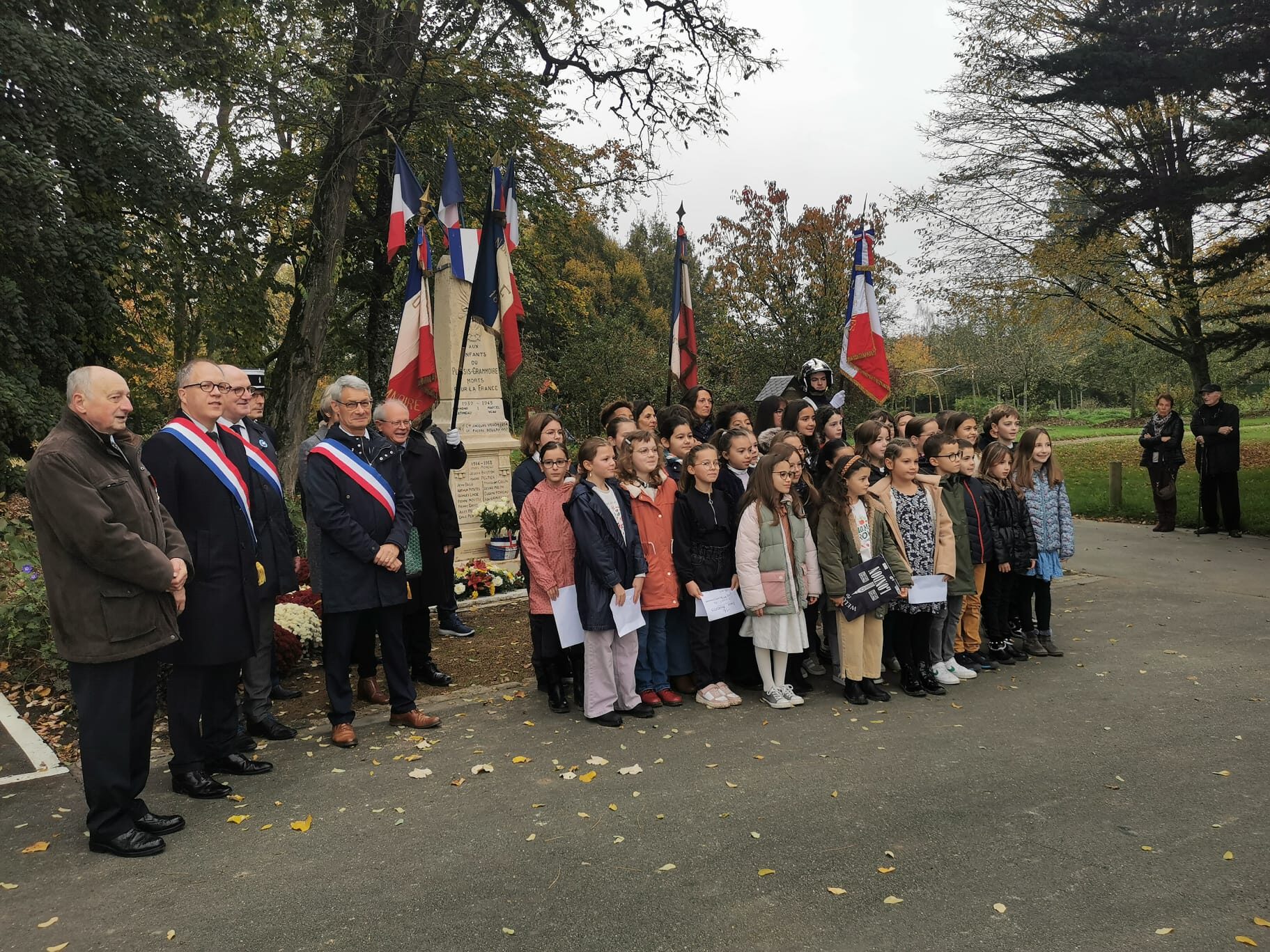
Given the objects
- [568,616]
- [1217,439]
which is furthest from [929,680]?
[1217,439]

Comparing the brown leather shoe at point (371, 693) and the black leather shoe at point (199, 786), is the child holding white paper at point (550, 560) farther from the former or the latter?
the black leather shoe at point (199, 786)

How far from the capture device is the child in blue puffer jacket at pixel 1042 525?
21.6 feet

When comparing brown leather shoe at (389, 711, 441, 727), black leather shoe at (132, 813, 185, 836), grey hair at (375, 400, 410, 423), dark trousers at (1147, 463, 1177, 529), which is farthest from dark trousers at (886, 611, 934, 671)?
dark trousers at (1147, 463, 1177, 529)

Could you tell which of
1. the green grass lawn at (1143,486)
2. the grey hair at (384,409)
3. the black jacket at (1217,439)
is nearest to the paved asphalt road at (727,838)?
the grey hair at (384,409)

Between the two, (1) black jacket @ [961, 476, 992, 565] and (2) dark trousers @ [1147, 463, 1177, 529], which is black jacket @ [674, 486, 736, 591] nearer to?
(1) black jacket @ [961, 476, 992, 565]

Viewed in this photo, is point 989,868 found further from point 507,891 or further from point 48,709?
point 48,709

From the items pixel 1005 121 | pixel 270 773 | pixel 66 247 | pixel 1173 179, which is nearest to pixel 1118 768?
pixel 270 773

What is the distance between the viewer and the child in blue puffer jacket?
6.58 m

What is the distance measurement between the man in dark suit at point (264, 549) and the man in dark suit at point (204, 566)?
1.27 ft

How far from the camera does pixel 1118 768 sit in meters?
4.29

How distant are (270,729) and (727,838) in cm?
290

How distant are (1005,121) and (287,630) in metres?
18.0

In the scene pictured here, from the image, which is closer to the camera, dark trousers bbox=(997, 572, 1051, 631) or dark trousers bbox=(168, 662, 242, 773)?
dark trousers bbox=(168, 662, 242, 773)

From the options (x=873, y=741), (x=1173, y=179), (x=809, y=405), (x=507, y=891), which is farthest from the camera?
(x=1173, y=179)
